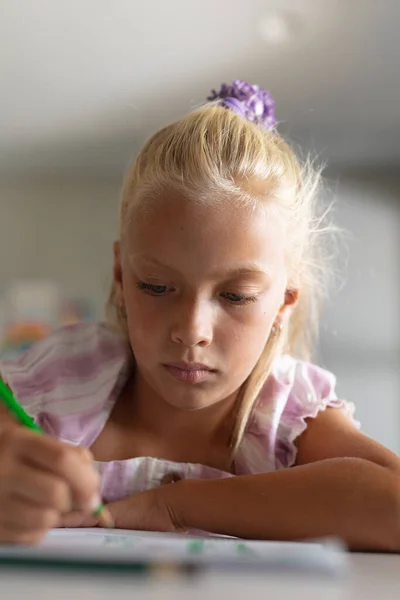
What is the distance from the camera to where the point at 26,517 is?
408 mm

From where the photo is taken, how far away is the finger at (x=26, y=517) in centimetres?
40

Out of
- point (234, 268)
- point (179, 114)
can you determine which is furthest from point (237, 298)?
point (179, 114)

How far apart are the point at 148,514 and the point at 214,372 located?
0.44 ft

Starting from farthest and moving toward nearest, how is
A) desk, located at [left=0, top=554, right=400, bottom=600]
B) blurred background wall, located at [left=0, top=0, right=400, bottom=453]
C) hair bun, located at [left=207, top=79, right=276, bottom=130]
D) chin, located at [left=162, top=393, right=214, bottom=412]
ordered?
blurred background wall, located at [left=0, top=0, right=400, bottom=453] → hair bun, located at [left=207, top=79, right=276, bottom=130] → chin, located at [left=162, top=393, right=214, bottom=412] → desk, located at [left=0, top=554, right=400, bottom=600]

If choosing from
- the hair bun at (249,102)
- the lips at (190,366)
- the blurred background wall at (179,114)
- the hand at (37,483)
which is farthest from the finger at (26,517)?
the blurred background wall at (179,114)

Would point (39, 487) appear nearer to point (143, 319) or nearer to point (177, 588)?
point (177, 588)

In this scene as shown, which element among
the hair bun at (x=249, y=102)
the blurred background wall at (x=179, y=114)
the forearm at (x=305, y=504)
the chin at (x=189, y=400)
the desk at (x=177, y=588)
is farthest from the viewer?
the blurred background wall at (x=179, y=114)

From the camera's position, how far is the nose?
1.94 ft

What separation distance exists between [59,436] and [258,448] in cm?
18

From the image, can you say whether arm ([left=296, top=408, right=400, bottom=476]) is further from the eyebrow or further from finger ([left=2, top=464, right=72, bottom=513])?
finger ([left=2, top=464, right=72, bottom=513])

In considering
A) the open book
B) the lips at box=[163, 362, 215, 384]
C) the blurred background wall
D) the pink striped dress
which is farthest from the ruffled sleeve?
the blurred background wall

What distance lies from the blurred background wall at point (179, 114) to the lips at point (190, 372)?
1.94 ft

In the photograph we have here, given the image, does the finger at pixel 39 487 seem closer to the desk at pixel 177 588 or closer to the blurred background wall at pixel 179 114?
the desk at pixel 177 588

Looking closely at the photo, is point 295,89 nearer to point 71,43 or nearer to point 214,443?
point 71,43
